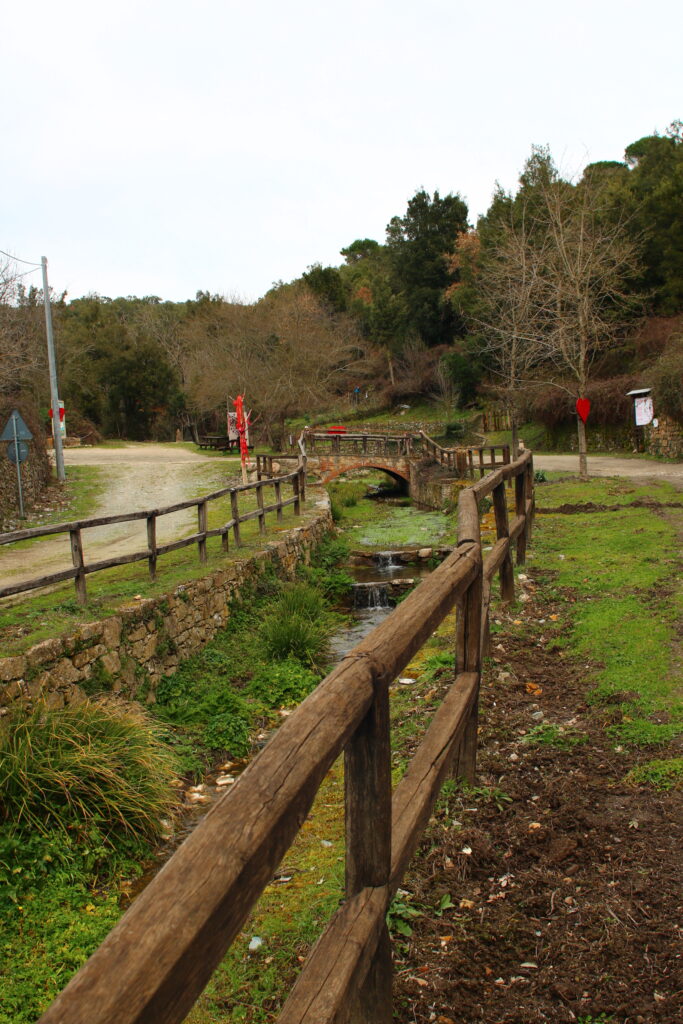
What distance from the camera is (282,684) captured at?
8.34 meters

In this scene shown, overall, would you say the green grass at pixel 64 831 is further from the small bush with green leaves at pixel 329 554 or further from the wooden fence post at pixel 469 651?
the small bush with green leaves at pixel 329 554

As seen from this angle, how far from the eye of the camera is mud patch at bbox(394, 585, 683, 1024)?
231 centimetres

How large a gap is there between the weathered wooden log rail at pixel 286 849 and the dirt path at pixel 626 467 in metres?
15.3

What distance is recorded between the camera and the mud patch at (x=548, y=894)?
90.9 inches

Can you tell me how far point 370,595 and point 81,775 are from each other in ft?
26.0

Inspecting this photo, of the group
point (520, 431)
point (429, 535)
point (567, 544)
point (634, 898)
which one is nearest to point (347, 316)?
point (520, 431)

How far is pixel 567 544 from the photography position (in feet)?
31.7

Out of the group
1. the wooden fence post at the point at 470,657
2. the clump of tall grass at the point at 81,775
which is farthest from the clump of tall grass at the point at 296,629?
the wooden fence post at the point at 470,657

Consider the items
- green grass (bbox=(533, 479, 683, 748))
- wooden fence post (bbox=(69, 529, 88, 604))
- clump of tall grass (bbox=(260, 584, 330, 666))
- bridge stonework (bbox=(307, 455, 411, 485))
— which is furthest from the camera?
bridge stonework (bbox=(307, 455, 411, 485))

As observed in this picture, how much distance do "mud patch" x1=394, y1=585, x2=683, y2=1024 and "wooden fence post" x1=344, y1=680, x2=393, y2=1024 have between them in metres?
0.47

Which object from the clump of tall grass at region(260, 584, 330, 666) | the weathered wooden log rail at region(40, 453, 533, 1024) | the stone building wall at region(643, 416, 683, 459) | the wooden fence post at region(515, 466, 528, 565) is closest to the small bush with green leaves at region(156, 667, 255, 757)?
the clump of tall grass at region(260, 584, 330, 666)

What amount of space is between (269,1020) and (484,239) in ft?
141

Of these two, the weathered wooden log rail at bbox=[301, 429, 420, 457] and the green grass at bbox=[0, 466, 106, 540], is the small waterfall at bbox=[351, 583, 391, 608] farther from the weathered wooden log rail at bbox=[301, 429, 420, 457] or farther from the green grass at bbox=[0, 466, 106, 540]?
the weathered wooden log rail at bbox=[301, 429, 420, 457]

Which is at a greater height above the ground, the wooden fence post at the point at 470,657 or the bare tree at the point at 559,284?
the bare tree at the point at 559,284
